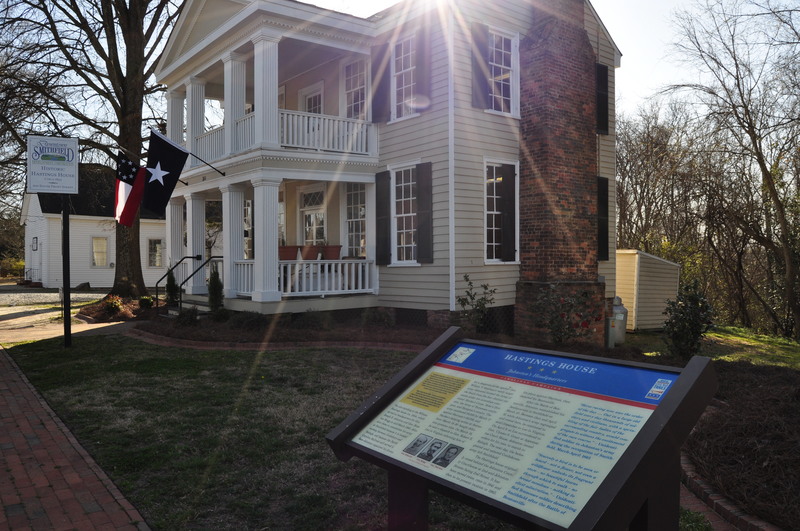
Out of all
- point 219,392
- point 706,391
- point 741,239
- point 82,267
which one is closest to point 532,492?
point 706,391

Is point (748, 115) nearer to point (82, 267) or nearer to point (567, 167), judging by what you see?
point (567, 167)

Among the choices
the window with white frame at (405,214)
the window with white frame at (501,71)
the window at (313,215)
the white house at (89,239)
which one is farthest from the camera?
the white house at (89,239)

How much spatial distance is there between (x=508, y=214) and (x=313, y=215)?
573 centimetres

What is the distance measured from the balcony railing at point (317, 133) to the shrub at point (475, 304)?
401cm

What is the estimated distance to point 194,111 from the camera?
15.1 m

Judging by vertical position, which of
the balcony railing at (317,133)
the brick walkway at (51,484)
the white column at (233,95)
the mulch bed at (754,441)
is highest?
the white column at (233,95)

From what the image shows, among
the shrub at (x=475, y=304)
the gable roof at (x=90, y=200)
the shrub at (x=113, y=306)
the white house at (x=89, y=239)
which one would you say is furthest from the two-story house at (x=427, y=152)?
the white house at (x=89, y=239)

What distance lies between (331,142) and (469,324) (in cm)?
494

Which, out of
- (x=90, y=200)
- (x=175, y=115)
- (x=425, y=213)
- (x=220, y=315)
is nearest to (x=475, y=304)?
(x=425, y=213)

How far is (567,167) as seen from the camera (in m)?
12.4

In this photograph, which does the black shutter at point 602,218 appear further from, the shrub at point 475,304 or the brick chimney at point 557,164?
the shrub at point 475,304

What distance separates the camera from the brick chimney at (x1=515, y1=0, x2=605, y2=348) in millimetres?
12180

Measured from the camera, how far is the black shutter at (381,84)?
12977mm

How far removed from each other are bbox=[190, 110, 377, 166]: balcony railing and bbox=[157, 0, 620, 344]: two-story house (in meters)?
0.03
